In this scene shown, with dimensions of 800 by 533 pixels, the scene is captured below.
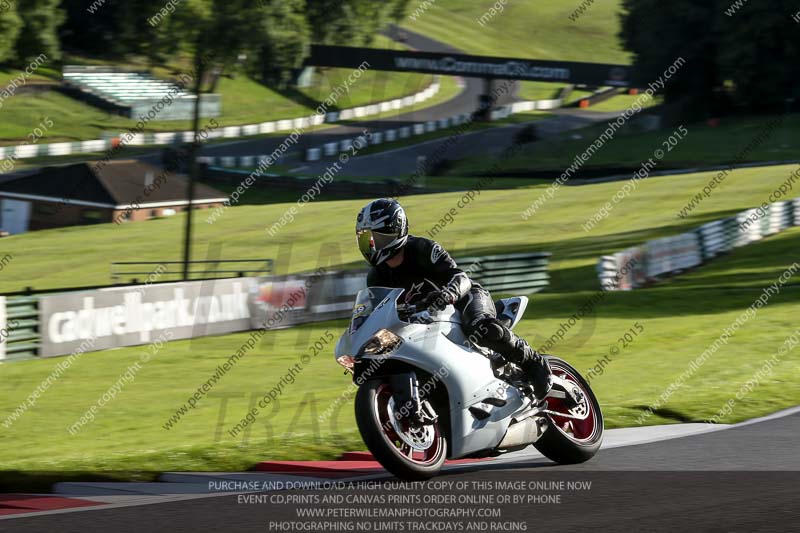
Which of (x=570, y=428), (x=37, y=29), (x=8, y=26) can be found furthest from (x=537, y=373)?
(x=37, y=29)

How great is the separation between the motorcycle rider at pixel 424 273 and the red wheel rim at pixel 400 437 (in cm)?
73

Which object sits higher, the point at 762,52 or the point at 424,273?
the point at 424,273

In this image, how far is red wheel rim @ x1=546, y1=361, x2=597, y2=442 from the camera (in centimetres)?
870

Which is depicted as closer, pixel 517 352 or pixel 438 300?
pixel 438 300

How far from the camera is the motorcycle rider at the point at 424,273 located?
25.5ft

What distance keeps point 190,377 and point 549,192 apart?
40.1 m

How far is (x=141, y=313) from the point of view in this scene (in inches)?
821

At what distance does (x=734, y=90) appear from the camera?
73.9 m

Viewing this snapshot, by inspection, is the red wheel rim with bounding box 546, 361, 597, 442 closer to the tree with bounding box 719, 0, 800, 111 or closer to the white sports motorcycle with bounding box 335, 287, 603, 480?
the white sports motorcycle with bounding box 335, 287, 603, 480

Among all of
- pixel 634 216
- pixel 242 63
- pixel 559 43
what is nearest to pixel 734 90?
pixel 634 216

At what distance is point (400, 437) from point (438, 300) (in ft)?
3.37

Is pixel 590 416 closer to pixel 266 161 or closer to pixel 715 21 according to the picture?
pixel 266 161

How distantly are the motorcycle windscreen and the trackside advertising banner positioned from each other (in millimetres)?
13011

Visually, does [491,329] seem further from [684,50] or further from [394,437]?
[684,50]
